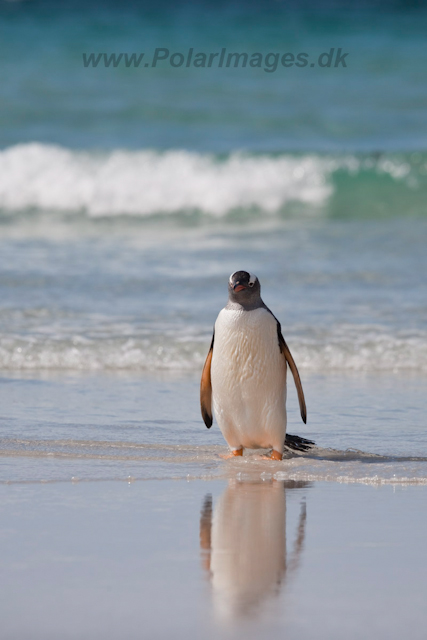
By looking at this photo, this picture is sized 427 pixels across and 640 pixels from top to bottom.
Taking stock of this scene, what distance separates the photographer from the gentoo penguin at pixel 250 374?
4.49m

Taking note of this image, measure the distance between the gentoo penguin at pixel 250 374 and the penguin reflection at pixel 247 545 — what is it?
0.65m

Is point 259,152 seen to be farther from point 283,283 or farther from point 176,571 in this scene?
point 176,571

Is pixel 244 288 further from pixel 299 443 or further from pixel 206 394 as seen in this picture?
pixel 299 443

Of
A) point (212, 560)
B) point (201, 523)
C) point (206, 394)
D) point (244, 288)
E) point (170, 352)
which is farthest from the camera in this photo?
→ point (170, 352)

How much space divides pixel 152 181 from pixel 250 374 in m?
10.9

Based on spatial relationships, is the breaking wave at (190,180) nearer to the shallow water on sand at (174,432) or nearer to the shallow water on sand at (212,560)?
the shallow water on sand at (174,432)

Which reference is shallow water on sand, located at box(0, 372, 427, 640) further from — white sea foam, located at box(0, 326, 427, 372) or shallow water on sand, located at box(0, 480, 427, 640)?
white sea foam, located at box(0, 326, 427, 372)

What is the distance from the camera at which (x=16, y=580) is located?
2.66m

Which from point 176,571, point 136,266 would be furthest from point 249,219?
point 176,571

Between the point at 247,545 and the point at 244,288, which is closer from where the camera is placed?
the point at 247,545

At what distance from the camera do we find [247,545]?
9.95ft

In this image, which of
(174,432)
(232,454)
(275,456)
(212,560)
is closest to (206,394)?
(174,432)

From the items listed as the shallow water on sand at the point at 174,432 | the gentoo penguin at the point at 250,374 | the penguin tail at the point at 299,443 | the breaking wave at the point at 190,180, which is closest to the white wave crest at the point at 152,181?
the breaking wave at the point at 190,180

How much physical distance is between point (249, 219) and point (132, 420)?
907cm
